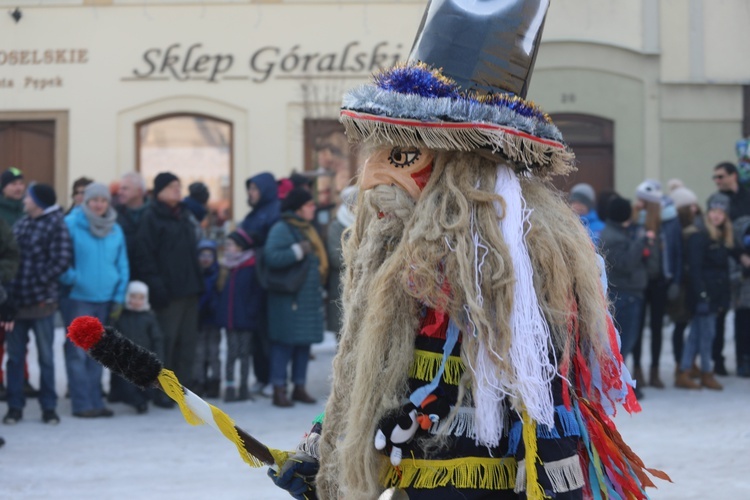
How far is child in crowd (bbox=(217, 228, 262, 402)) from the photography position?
9.53m

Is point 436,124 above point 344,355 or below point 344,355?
above

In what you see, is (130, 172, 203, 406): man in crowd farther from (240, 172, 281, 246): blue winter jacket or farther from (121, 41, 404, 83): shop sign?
(121, 41, 404, 83): shop sign

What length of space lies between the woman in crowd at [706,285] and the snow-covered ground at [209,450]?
0.86 feet

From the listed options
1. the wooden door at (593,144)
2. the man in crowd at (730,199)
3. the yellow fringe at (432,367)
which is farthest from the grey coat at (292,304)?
the wooden door at (593,144)

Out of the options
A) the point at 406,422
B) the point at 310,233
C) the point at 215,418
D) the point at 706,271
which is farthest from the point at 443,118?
the point at 706,271

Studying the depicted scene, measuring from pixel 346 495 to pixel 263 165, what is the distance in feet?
43.9

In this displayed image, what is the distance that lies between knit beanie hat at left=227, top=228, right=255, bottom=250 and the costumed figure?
6423 mm

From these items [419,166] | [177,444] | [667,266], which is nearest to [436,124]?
[419,166]

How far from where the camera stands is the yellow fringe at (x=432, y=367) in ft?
9.84

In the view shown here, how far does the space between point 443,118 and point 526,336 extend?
611mm

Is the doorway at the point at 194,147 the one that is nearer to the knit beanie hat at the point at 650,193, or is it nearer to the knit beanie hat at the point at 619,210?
the knit beanie hat at the point at 650,193

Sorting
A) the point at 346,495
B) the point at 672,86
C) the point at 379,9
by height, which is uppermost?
the point at 379,9

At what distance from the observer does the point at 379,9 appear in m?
16.2

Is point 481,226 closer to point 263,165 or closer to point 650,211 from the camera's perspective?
point 650,211
